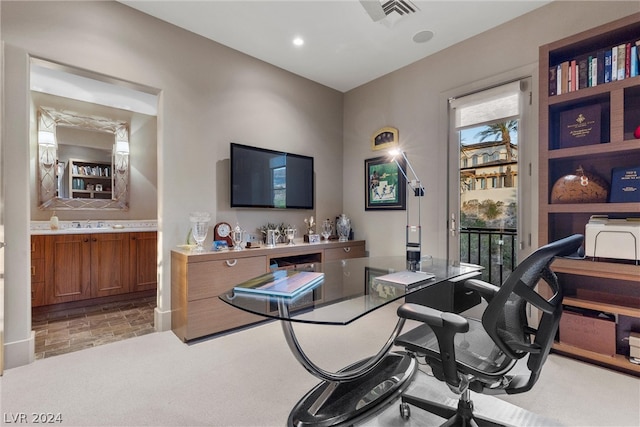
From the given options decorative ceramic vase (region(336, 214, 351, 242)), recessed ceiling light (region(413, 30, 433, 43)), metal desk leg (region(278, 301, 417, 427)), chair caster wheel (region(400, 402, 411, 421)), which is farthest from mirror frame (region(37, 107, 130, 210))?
chair caster wheel (region(400, 402, 411, 421))

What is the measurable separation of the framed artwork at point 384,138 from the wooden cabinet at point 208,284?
77.0 inches

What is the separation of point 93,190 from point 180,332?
107 inches

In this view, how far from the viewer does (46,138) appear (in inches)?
148

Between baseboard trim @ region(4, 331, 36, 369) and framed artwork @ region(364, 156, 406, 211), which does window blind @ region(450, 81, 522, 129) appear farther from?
baseboard trim @ region(4, 331, 36, 369)

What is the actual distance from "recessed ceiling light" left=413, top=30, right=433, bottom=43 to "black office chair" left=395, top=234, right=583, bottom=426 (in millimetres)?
2620

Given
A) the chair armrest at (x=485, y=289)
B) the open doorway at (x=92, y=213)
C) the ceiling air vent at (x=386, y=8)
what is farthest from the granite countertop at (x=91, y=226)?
the chair armrest at (x=485, y=289)

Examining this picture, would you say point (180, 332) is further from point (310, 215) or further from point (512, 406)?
point (512, 406)

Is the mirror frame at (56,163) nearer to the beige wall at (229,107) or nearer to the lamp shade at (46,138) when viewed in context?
the lamp shade at (46,138)

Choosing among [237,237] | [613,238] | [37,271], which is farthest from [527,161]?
[37,271]

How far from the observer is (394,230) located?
3830 millimetres

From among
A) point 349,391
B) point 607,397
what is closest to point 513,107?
point 607,397

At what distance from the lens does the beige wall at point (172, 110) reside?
7.24 feet

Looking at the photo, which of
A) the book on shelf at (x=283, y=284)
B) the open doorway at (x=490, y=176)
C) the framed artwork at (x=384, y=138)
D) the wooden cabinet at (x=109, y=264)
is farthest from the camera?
the framed artwork at (x=384, y=138)

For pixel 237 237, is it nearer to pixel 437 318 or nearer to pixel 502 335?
pixel 437 318
